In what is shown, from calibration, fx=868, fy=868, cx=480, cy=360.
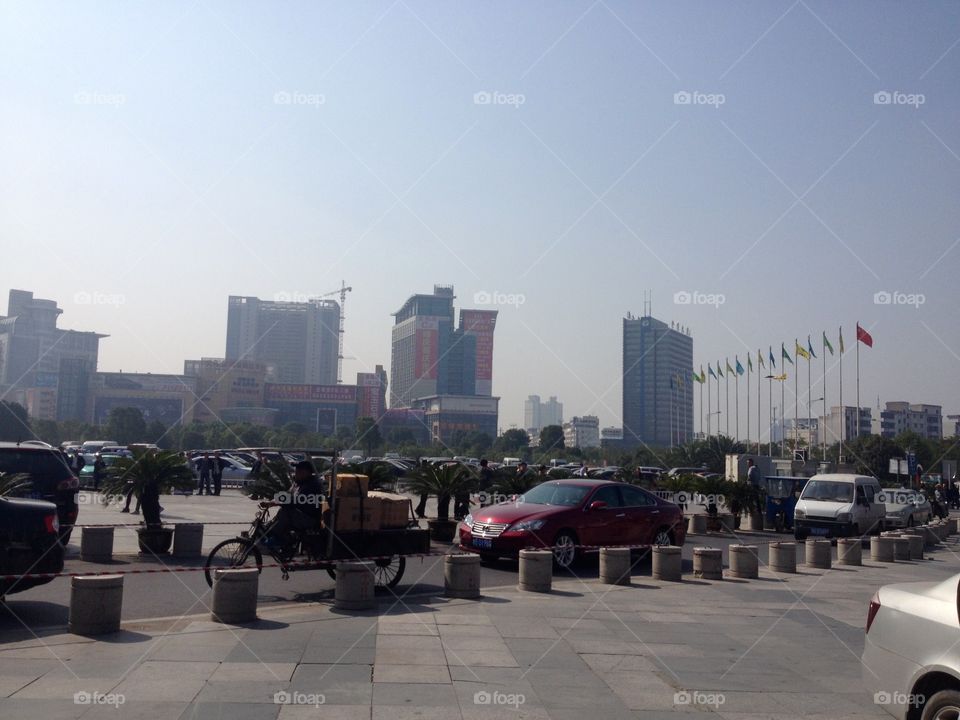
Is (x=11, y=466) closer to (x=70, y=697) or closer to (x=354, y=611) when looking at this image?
(x=354, y=611)

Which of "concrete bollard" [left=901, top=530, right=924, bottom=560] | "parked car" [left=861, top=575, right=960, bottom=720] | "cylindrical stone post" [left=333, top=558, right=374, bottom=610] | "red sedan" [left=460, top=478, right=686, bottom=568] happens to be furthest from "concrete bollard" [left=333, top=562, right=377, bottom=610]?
"concrete bollard" [left=901, top=530, right=924, bottom=560]

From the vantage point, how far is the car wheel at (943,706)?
16.2 ft

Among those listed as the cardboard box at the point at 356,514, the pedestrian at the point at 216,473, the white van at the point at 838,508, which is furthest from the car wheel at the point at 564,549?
the pedestrian at the point at 216,473

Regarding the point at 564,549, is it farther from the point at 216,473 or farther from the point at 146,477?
the point at 216,473

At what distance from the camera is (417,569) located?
14344mm

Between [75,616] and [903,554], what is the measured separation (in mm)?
17357

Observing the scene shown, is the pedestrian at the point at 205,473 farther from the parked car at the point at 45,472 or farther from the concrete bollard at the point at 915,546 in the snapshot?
the concrete bollard at the point at 915,546

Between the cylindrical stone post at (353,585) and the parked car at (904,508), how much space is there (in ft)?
61.5

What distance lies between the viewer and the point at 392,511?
37.3 feet

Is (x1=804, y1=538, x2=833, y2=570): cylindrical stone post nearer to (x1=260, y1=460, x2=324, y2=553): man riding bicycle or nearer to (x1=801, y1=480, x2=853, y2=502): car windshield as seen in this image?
(x1=801, y1=480, x2=853, y2=502): car windshield

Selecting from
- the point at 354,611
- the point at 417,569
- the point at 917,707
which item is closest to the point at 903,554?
the point at 417,569

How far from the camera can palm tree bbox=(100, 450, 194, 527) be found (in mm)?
15164

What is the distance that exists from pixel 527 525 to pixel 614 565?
5.59ft

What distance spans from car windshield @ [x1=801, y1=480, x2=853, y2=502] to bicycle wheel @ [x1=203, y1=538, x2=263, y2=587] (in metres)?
16.9
